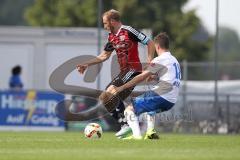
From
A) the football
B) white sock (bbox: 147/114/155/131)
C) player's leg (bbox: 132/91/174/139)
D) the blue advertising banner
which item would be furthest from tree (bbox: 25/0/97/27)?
white sock (bbox: 147/114/155/131)

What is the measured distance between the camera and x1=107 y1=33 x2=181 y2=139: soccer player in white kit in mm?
16312

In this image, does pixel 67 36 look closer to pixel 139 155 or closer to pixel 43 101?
pixel 43 101

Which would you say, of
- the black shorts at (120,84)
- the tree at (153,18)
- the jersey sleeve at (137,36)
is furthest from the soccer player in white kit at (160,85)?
the tree at (153,18)

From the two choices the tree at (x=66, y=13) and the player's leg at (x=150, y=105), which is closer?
the player's leg at (x=150, y=105)

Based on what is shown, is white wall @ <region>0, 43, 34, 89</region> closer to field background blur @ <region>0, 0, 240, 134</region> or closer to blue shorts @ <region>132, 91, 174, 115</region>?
Result: field background blur @ <region>0, 0, 240, 134</region>

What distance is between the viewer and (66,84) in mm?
30438

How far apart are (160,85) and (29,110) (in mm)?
11622

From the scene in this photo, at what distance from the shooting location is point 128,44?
16.8 m

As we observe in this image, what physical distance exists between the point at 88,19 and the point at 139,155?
1573 inches

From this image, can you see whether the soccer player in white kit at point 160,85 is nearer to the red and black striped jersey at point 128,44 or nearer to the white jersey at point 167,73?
the white jersey at point 167,73

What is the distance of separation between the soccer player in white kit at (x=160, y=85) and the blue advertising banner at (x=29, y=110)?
11.1 m

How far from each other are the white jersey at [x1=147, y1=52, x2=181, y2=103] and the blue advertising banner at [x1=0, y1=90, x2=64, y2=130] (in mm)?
11217

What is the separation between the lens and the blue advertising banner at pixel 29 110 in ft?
90.6

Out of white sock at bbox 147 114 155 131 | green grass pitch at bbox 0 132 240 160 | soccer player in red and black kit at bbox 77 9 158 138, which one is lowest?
green grass pitch at bbox 0 132 240 160
